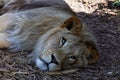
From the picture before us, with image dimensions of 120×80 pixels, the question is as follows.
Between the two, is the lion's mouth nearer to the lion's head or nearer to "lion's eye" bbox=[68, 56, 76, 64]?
the lion's head

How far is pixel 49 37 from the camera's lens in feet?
14.0

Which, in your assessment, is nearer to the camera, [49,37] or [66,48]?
[66,48]

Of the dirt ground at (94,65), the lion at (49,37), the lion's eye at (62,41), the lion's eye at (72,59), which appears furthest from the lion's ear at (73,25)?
the dirt ground at (94,65)

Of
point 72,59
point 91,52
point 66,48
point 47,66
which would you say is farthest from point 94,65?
point 47,66

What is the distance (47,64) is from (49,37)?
44 centimetres

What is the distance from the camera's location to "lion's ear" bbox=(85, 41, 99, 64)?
14.2ft

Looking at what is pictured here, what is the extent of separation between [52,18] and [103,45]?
41.9 inches

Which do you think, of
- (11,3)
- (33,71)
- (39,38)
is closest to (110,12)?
(11,3)

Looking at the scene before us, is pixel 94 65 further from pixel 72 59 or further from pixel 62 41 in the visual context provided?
pixel 62 41

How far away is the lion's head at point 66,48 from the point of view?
3.95 m

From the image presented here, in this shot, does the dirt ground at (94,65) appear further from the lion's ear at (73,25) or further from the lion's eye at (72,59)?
the lion's ear at (73,25)

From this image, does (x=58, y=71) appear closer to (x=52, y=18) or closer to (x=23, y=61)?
(x=23, y=61)

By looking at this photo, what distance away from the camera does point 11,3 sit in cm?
528

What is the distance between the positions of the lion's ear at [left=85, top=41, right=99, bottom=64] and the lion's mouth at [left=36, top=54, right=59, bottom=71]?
0.55 meters
